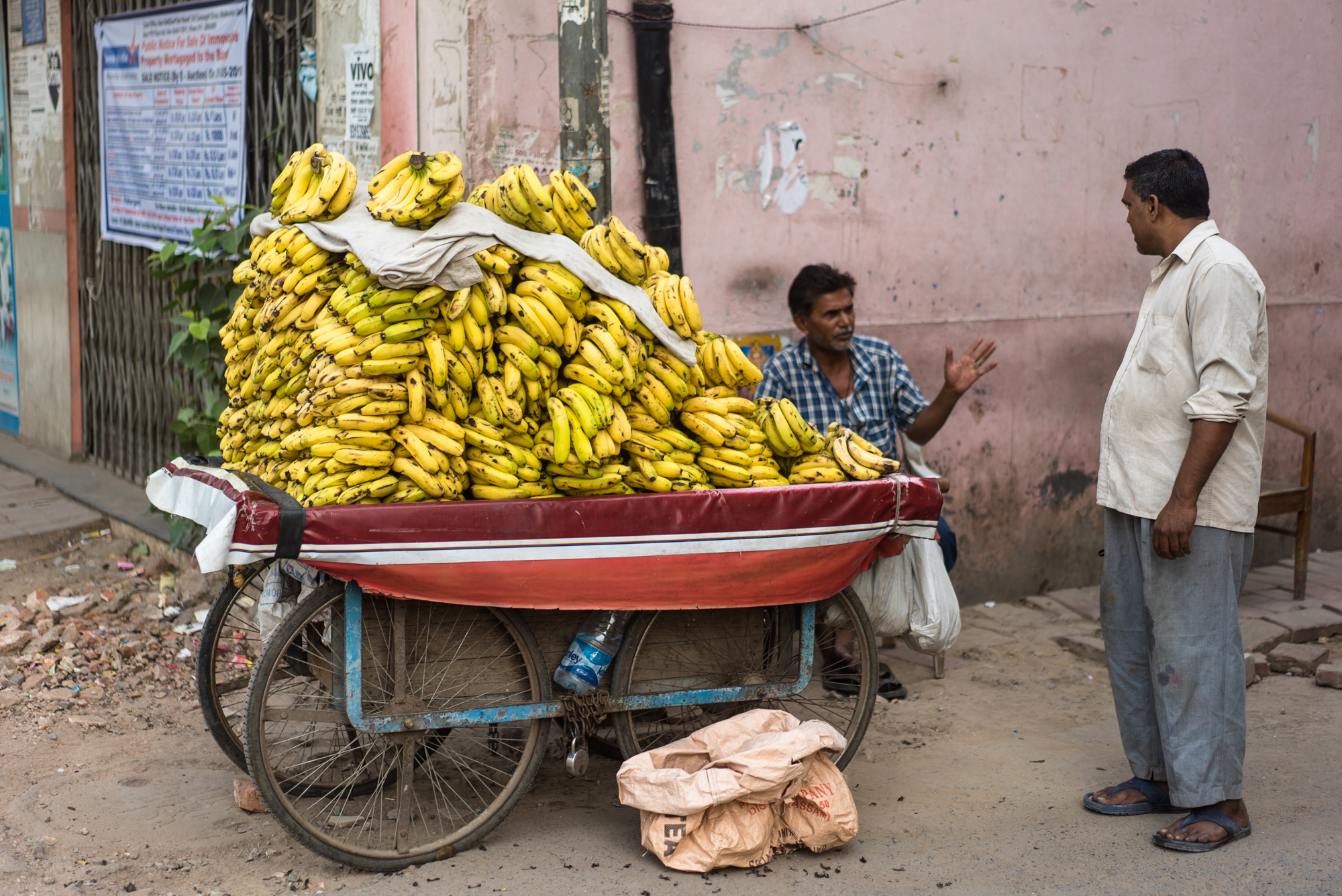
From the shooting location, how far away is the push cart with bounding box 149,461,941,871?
3.33 metres

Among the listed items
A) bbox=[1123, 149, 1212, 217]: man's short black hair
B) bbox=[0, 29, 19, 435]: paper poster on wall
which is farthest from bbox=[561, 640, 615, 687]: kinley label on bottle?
bbox=[0, 29, 19, 435]: paper poster on wall

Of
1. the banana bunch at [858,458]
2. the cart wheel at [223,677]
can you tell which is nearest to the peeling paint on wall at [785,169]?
the banana bunch at [858,458]

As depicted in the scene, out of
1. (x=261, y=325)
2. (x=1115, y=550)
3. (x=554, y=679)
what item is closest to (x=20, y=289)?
(x=261, y=325)

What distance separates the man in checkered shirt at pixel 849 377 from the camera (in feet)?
16.0

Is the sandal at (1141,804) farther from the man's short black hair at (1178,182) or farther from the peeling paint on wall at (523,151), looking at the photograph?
the peeling paint on wall at (523,151)

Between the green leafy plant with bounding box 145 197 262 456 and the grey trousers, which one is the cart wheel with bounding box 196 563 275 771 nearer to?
the green leafy plant with bounding box 145 197 262 456

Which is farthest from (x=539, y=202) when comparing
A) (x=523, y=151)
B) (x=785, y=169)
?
(x=785, y=169)

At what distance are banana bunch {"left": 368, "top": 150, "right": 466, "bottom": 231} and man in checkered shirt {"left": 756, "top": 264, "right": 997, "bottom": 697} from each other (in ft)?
5.81

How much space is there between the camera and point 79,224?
759 centimetres

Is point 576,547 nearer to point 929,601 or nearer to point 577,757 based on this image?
point 577,757

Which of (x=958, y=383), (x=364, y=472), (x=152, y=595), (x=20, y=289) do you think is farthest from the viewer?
(x=20, y=289)

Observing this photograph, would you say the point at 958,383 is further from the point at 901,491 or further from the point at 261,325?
the point at 261,325

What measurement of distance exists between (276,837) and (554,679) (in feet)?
3.00

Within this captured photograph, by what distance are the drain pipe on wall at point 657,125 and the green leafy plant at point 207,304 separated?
5.74 feet
